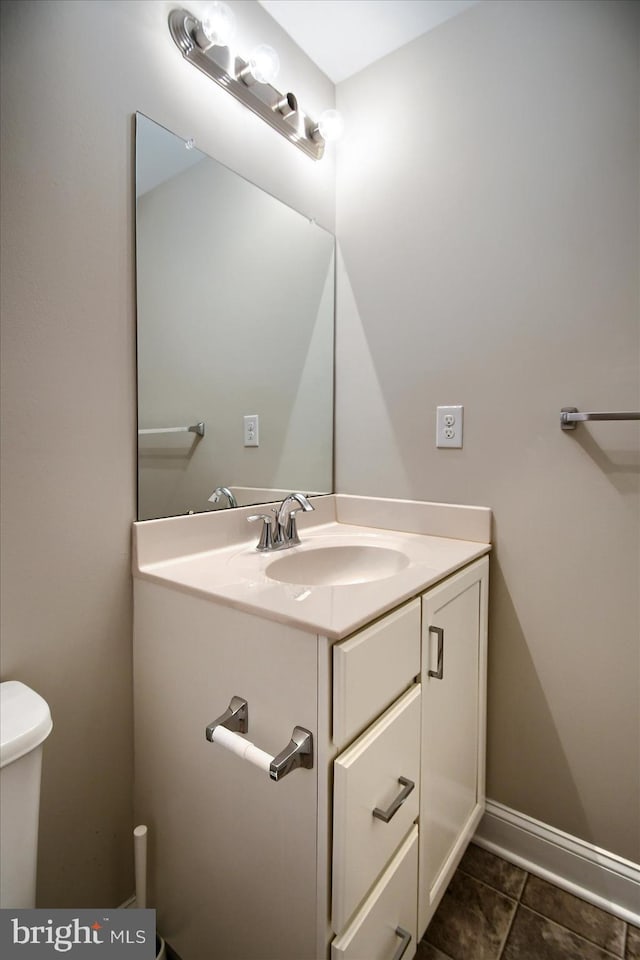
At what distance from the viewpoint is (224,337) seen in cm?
125

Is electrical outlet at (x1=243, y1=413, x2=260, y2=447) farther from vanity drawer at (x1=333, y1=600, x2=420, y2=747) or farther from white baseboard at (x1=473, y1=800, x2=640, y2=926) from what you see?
white baseboard at (x1=473, y1=800, x2=640, y2=926)

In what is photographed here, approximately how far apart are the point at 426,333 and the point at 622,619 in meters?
0.91

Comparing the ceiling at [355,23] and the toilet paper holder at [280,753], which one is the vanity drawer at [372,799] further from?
the ceiling at [355,23]

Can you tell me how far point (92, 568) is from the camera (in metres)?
0.96

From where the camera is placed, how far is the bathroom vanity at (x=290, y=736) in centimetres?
71

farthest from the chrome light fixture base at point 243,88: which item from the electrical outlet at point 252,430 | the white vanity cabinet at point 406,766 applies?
the white vanity cabinet at point 406,766

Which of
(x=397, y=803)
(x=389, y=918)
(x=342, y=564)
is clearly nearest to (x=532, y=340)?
(x=342, y=564)

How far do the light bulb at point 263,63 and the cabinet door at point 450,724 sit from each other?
50.8 inches

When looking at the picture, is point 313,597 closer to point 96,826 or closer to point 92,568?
point 92,568

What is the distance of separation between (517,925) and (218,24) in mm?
2159

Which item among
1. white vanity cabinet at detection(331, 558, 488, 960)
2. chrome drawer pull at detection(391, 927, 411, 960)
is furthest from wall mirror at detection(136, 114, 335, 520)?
chrome drawer pull at detection(391, 927, 411, 960)

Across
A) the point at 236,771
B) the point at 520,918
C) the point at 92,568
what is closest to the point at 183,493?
the point at 92,568

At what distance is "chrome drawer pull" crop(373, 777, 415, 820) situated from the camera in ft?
2.50

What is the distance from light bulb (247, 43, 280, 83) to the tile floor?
2068 millimetres
